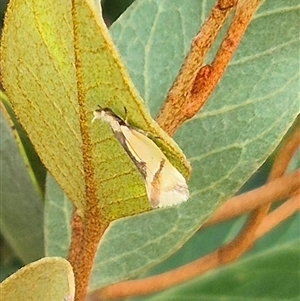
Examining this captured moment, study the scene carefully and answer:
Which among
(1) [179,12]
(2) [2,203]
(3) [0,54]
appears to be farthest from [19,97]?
(2) [2,203]

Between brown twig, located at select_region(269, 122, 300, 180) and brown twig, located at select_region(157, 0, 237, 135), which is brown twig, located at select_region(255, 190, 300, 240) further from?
brown twig, located at select_region(157, 0, 237, 135)

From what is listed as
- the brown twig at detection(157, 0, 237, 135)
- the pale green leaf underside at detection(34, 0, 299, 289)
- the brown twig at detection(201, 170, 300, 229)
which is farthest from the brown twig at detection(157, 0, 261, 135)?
the brown twig at detection(201, 170, 300, 229)

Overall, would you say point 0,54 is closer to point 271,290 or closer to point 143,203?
point 143,203

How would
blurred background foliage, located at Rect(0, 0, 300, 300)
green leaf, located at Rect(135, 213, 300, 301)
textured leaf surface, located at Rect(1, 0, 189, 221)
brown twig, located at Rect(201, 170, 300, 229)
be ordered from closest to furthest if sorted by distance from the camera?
1. textured leaf surface, located at Rect(1, 0, 189, 221)
2. green leaf, located at Rect(135, 213, 300, 301)
3. brown twig, located at Rect(201, 170, 300, 229)
4. blurred background foliage, located at Rect(0, 0, 300, 300)

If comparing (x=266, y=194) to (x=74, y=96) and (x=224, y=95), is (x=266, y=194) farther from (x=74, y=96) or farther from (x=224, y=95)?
(x=74, y=96)

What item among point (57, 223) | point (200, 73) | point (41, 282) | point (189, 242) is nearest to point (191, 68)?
point (200, 73)

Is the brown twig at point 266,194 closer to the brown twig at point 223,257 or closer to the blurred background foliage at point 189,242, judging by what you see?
the brown twig at point 223,257

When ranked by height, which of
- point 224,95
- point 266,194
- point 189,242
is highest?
point 224,95

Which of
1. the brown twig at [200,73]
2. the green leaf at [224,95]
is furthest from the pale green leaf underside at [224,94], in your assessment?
the brown twig at [200,73]
